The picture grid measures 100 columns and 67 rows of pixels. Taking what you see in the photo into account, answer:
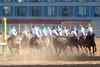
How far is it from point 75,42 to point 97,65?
14.6 metres

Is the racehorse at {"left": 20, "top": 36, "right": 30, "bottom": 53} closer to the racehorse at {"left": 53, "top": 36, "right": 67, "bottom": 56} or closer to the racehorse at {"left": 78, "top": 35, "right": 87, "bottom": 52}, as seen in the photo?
the racehorse at {"left": 53, "top": 36, "right": 67, "bottom": 56}

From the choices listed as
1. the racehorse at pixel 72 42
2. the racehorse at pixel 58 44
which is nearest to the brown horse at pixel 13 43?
the racehorse at pixel 58 44

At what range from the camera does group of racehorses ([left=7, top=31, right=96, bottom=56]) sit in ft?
100

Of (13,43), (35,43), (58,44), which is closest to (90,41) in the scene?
(58,44)

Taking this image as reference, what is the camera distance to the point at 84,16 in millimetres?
86250

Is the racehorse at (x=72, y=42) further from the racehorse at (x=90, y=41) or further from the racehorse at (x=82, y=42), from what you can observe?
the racehorse at (x=90, y=41)

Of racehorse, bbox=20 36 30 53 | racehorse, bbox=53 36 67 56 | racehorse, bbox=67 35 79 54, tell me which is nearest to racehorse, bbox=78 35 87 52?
racehorse, bbox=67 35 79 54

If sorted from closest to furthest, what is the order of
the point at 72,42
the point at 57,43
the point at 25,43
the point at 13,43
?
the point at 13,43 → the point at 57,43 → the point at 25,43 → the point at 72,42

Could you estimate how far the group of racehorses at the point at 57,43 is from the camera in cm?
3048

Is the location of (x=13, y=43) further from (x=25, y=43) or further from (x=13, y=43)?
(x=25, y=43)

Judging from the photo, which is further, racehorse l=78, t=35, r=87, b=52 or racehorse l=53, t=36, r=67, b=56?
racehorse l=78, t=35, r=87, b=52

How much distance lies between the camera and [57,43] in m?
30.6

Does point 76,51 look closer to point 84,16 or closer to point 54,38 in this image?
point 54,38

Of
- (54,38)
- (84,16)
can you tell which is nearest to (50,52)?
(54,38)
